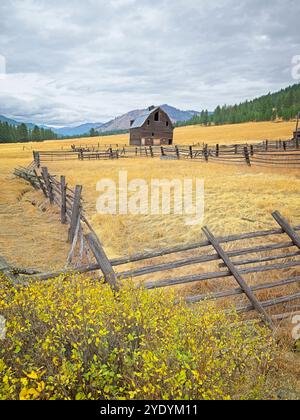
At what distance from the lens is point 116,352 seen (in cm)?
267

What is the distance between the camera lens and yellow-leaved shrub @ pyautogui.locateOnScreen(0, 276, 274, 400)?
2.45m

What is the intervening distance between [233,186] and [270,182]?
1.84 m

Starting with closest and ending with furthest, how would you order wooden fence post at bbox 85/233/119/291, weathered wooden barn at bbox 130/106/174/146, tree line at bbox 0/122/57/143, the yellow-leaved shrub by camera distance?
the yellow-leaved shrub, wooden fence post at bbox 85/233/119/291, weathered wooden barn at bbox 130/106/174/146, tree line at bbox 0/122/57/143

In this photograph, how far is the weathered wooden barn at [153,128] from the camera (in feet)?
178

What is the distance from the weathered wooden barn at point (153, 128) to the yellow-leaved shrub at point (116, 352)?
53.0m

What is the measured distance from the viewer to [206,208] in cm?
1043

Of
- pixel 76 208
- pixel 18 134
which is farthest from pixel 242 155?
pixel 18 134

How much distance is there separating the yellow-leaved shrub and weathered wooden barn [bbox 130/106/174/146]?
53.0 meters

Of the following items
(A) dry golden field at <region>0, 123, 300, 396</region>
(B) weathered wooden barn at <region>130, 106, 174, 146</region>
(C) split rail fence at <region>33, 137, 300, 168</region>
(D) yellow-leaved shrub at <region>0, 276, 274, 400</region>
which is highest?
(B) weathered wooden barn at <region>130, 106, 174, 146</region>

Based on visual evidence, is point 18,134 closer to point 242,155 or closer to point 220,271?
point 242,155

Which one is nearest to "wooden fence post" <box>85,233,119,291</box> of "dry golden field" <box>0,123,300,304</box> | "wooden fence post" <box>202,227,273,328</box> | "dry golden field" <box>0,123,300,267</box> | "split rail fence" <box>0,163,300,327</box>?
"split rail fence" <box>0,163,300,327</box>

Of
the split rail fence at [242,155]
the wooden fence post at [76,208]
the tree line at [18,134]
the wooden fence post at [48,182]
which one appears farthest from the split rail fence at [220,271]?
the tree line at [18,134]

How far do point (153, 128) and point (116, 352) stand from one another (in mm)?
54666

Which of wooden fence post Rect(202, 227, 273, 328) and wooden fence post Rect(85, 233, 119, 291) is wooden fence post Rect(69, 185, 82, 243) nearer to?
wooden fence post Rect(85, 233, 119, 291)
